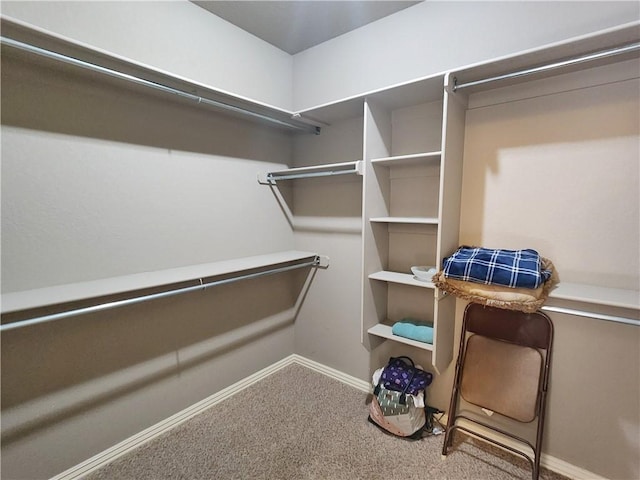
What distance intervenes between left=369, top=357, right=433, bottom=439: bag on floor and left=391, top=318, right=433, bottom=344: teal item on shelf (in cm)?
32

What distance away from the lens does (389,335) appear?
1.89 m

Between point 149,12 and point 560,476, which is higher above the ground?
point 149,12

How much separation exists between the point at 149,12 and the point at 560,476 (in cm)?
336

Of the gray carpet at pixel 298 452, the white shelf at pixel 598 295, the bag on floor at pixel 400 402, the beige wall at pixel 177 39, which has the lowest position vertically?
the gray carpet at pixel 298 452

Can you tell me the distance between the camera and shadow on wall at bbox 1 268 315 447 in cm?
140

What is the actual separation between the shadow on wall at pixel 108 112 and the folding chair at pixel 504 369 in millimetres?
1990

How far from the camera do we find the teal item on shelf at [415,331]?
68.7 inches

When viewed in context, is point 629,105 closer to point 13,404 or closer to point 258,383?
point 258,383

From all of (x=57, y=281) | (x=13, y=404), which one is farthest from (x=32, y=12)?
(x=13, y=404)

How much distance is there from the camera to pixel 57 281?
1.48 m

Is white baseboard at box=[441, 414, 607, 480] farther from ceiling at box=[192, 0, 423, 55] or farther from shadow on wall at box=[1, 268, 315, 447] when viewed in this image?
ceiling at box=[192, 0, 423, 55]

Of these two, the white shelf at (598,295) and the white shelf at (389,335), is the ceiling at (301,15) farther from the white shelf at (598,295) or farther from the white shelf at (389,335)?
the white shelf at (389,335)

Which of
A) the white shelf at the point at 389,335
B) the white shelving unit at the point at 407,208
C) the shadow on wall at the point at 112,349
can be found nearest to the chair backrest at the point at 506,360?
the white shelving unit at the point at 407,208

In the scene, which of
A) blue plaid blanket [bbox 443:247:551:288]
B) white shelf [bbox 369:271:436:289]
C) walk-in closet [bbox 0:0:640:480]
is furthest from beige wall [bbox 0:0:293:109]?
blue plaid blanket [bbox 443:247:551:288]
